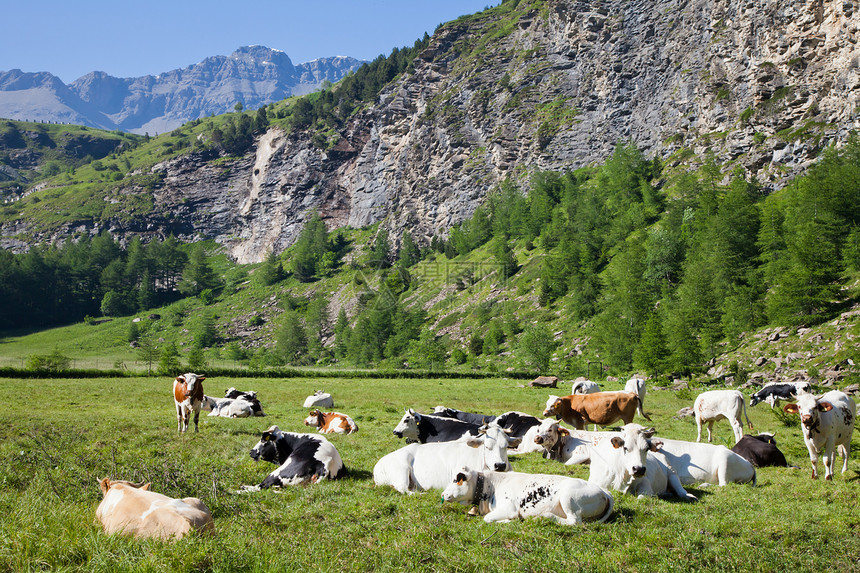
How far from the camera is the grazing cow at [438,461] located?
9867mm

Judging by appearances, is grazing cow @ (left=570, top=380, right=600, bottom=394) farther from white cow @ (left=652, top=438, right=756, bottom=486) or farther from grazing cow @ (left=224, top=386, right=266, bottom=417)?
grazing cow @ (left=224, top=386, right=266, bottom=417)

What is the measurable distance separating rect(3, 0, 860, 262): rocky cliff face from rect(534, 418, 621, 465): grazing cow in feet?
276

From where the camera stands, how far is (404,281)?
4958 inches

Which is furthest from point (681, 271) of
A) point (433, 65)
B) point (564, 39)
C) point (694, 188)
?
point (433, 65)

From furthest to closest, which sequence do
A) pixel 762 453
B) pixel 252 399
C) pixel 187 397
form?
1. pixel 252 399
2. pixel 187 397
3. pixel 762 453

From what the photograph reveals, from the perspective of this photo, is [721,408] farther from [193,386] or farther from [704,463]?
[193,386]

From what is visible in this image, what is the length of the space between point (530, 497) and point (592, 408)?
10.5 m

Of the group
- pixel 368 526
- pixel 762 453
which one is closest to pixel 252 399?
pixel 368 526

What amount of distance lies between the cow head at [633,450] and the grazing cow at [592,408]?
7575 millimetres

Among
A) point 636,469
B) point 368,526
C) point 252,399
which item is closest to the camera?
point 368,526

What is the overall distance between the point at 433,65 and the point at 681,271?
12762cm

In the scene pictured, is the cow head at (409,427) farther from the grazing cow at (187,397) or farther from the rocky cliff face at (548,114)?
the rocky cliff face at (548,114)

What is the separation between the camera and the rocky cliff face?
83.9 metres

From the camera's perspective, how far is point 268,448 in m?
11.2
